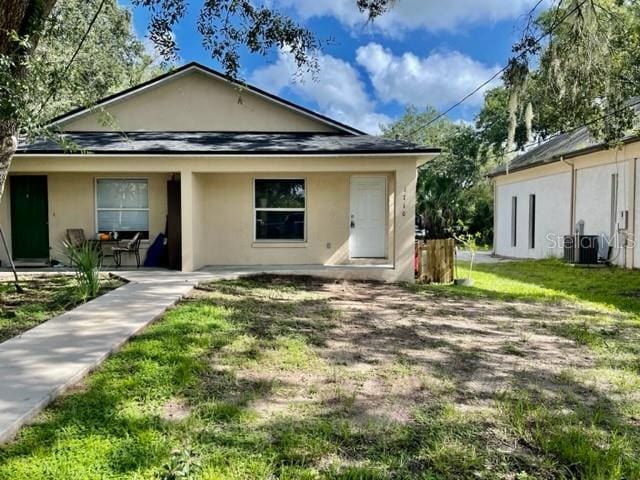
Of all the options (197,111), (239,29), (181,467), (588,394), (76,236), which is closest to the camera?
(181,467)

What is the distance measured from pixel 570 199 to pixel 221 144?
39.9 feet

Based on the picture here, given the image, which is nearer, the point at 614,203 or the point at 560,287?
Result: the point at 560,287

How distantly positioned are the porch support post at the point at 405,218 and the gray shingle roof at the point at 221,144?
0.61m

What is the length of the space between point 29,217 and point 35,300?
17.6 ft

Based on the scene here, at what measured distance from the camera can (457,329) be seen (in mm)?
6727

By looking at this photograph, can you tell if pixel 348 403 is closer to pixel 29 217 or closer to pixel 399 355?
pixel 399 355

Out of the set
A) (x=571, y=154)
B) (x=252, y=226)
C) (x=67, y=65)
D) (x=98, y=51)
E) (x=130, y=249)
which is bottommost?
(x=130, y=249)

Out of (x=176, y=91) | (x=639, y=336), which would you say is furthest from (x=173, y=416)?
(x=176, y=91)

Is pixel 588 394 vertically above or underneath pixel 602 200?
underneath

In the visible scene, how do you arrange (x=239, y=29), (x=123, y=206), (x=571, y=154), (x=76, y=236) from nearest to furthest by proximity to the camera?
(x=239, y=29) < (x=76, y=236) < (x=123, y=206) < (x=571, y=154)

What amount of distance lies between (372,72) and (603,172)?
541 inches

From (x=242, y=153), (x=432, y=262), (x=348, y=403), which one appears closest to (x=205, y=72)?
(x=242, y=153)

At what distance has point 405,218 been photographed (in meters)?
10.9

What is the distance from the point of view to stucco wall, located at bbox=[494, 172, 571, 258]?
1703cm
